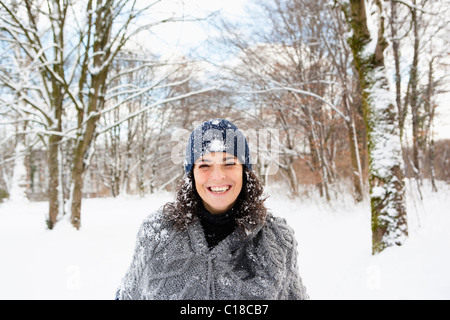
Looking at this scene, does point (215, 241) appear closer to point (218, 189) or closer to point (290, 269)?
point (218, 189)

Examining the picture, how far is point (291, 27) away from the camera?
40.0 ft

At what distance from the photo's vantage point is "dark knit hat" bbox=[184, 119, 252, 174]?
1622mm

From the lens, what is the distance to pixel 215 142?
5.32ft

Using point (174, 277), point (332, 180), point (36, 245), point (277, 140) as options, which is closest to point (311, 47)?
point (277, 140)

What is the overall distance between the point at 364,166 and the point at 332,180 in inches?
155

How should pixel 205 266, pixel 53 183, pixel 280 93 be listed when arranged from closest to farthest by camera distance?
pixel 205 266
pixel 53 183
pixel 280 93

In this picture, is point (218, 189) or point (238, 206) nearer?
point (218, 189)

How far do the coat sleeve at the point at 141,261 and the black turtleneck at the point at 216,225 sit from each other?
0.27 meters

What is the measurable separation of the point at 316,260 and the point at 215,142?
4.69m

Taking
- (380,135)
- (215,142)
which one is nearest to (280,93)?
(380,135)

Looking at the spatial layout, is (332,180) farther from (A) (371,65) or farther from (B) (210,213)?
(B) (210,213)

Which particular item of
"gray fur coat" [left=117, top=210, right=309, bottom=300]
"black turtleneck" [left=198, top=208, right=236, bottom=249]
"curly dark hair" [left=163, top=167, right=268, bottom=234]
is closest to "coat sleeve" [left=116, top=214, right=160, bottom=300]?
"gray fur coat" [left=117, top=210, right=309, bottom=300]

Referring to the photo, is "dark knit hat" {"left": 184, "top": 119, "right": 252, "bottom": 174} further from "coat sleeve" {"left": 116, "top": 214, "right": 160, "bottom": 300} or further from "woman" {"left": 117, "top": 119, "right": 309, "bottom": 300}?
"coat sleeve" {"left": 116, "top": 214, "right": 160, "bottom": 300}

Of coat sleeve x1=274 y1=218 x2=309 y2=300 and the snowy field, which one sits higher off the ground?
coat sleeve x1=274 y1=218 x2=309 y2=300
